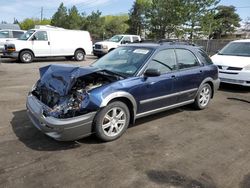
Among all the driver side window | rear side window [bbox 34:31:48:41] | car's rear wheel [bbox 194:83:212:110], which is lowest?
car's rear wheel [bbox 194:83:212:110]

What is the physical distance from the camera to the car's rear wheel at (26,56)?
560 inches

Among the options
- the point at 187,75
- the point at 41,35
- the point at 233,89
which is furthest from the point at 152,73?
the point at 41,35

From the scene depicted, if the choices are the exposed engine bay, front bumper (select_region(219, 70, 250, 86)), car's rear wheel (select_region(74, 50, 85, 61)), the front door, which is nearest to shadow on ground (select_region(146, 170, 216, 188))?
the exposed engine bay

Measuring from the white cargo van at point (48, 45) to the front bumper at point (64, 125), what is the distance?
11436 millimetres

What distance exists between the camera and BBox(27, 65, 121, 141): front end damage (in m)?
3.65

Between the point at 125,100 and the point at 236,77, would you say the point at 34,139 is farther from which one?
the point at 236,77

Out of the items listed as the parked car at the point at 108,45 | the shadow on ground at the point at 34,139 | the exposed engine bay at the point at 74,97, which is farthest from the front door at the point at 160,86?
the parked car at the point at 108,45

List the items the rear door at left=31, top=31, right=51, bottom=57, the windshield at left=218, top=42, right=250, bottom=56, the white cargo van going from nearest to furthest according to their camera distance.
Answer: the windshield at left=218, top=42, right=250, bottom=56 < the white cargo van < the rear door at left=31, top=31, right=51, bottom=57

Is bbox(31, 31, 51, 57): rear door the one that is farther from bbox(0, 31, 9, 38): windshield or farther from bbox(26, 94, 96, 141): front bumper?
bbox(26, 94, 96, 141): front bumper

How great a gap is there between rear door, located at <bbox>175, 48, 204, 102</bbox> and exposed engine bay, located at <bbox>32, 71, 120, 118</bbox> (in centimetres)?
157

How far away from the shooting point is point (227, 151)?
157 inches

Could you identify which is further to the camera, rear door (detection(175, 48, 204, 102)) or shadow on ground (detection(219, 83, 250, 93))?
shadow on ground (detection(219, 83, 250, 93))

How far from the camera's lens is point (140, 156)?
146 inches

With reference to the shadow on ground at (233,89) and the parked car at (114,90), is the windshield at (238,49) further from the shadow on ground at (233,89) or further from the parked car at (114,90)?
the parked car at (114,90)
